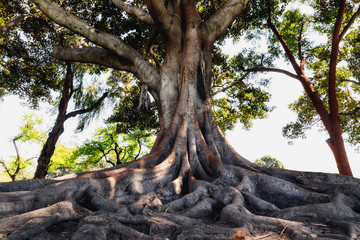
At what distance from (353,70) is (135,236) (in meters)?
12.6

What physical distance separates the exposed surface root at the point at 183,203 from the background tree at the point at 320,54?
172 inches

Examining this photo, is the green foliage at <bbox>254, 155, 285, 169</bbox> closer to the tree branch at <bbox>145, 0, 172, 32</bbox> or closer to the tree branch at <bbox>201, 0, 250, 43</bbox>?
the tree branch at <bbox>201, 0, 250, 43</bbox>

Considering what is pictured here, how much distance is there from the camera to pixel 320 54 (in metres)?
9.99

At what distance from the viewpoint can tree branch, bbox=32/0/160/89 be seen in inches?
196

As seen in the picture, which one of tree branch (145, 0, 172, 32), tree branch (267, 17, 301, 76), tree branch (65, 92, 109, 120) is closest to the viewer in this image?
tree branch (145, 0, 172, 32)

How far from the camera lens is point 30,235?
1.79 metres

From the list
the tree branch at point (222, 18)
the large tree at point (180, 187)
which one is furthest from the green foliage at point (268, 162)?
the large tree at point (180, 187)

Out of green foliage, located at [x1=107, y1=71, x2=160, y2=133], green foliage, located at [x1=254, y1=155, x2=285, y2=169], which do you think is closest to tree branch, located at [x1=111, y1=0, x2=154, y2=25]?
green foliage, located at [x1=107, y1=71, x2=160, y2=133]

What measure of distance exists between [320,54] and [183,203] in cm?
1002

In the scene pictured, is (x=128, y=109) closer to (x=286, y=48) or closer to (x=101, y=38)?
(x=101, y=38)

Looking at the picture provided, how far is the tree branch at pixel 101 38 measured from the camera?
16.3 feet

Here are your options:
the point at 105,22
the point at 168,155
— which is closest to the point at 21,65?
the point at 105,22

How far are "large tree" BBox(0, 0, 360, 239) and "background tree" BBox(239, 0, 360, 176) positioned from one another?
13.8 feet

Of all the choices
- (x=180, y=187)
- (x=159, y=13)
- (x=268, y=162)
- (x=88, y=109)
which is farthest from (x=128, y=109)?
(x=268, y=162)
